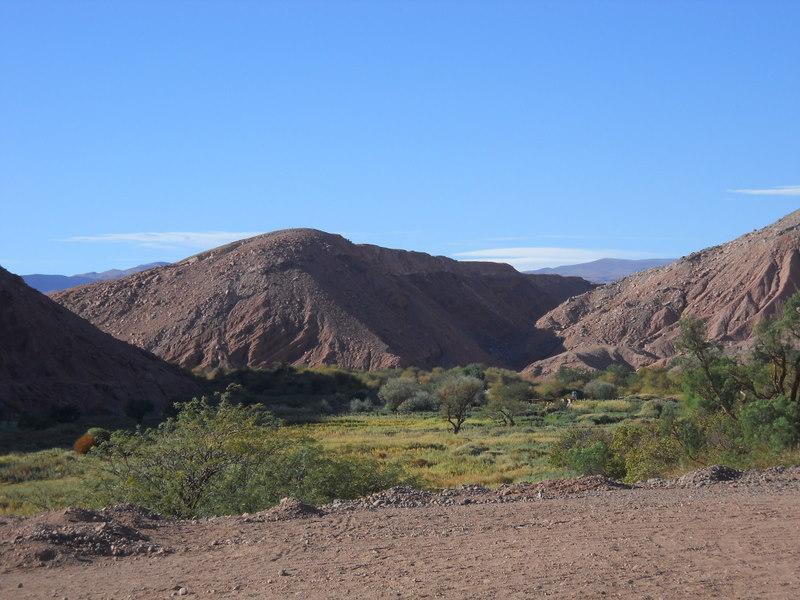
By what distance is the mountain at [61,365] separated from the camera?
56.2 metres

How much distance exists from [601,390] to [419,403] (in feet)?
40.5

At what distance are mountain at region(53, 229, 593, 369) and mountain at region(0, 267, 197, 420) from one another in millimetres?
14749

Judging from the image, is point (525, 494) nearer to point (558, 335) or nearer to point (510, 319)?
point (558, 335)

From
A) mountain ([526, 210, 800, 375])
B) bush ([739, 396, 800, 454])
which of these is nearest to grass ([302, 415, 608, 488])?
bush ([739, 396, 800, 454])

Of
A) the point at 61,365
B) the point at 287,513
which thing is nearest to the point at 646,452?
the point at 287,513

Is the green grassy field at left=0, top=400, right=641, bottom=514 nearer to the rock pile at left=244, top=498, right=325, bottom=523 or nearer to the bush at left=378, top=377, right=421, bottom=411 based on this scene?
the bush at left=378, top=377, right=421, bottom=411

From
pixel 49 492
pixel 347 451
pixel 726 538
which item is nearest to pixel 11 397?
pixel 347 451

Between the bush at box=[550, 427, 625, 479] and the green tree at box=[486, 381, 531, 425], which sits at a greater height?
the bush at box=[550, 427, 625, 479]

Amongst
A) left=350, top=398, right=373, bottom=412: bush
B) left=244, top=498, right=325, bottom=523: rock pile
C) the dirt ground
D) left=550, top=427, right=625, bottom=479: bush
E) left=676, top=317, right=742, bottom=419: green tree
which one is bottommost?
left=350, top=398, right=373, bottom=412: bush

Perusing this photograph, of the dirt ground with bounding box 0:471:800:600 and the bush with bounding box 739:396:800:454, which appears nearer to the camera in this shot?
the dirt ground with bounding box 0:471:800:600

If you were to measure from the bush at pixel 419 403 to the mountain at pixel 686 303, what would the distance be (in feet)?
68.0

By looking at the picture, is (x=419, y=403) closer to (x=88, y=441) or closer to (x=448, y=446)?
(x=448, y=446)

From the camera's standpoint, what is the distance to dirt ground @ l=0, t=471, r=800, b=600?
8.50m

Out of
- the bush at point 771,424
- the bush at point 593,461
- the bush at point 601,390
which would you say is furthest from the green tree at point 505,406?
the bush at point 771,424
